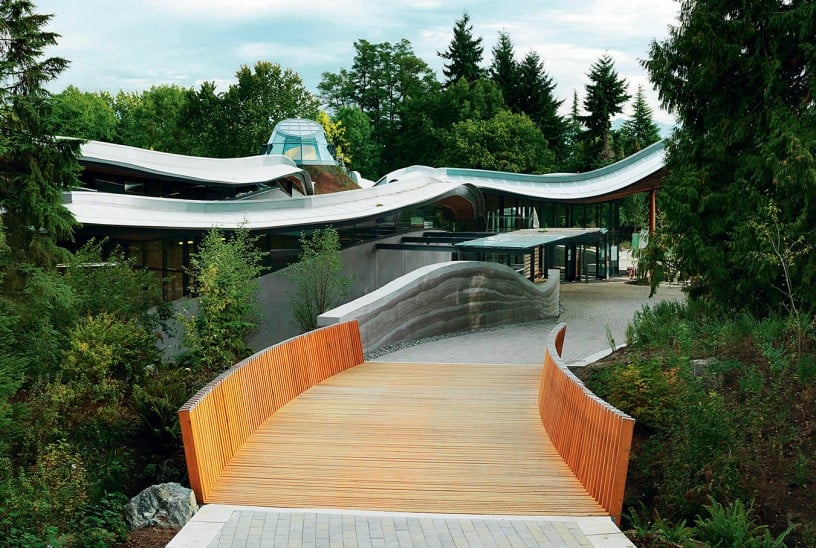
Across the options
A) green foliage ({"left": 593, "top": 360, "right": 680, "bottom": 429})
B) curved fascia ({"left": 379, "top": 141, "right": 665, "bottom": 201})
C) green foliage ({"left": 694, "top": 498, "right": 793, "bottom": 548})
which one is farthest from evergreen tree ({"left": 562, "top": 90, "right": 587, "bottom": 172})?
green foliage ({"left": 694, "top": 498, "right": 793, "bottom": 548})

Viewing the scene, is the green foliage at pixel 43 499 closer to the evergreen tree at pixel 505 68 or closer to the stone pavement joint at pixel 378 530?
the stone pavement joint at pixel 378 530

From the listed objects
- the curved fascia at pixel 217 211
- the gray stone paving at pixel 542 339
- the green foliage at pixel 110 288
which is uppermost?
the curved fascia at pixel 217 211

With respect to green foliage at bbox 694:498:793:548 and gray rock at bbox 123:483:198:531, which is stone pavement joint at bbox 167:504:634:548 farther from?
green foliage at bbox 694:498:793:548

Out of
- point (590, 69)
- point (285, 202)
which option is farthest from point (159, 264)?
point (590, 69)

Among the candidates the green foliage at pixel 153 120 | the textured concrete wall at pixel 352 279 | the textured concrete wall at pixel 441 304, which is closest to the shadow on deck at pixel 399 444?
the textured concrete wall at pixel 441 304

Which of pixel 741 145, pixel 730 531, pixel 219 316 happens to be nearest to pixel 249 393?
pixel 730 531

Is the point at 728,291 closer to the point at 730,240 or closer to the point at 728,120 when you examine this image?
the point at 730,240

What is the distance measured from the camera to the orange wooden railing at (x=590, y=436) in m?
6.66

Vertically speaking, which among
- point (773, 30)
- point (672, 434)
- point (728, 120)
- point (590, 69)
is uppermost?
point (590, 69)

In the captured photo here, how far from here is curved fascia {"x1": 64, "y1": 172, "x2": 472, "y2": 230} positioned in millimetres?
22406

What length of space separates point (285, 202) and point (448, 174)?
2098 cm

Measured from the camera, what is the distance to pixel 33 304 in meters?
11.8

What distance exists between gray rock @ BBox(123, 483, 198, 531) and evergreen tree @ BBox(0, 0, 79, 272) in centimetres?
665

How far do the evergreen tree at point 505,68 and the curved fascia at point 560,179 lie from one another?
37111 mm
